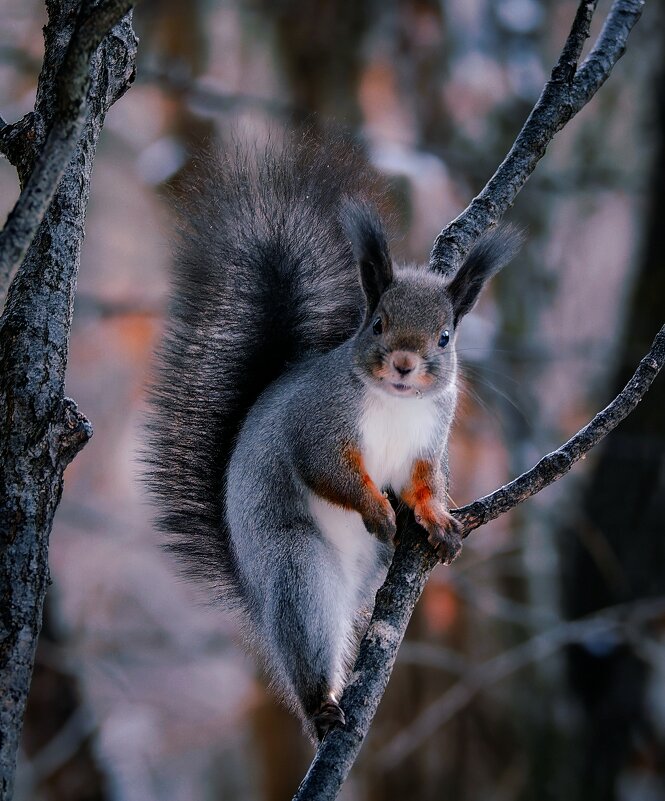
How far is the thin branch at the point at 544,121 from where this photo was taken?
2.07m

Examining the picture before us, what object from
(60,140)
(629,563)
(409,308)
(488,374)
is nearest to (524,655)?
(629,563)

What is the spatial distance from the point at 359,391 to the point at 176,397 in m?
0.56

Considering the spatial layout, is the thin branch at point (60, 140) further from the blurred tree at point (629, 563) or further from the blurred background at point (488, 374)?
the blurred tree at point (629, 563)

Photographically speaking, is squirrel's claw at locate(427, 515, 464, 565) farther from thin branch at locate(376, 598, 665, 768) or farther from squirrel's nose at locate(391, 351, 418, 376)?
thin branch at locate(376, 598, 665, 768)

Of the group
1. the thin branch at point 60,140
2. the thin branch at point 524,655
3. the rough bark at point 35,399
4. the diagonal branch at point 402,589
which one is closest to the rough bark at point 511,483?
the diagonal branch at point 402,589

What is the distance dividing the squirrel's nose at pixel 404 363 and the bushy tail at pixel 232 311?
1.56ft

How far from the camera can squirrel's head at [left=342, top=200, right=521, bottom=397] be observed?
77.5 inches

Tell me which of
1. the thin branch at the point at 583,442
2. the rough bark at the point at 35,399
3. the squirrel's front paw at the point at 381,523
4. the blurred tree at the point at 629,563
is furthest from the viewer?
the blurred tree at the point at 629,563

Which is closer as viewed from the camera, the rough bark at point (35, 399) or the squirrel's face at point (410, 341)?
the rough bark at point (35, 399)

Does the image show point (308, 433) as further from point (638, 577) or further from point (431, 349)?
point (638, 577)

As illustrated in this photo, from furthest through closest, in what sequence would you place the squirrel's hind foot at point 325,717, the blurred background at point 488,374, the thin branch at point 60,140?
the blurred background at point 488,374 < the squirrel's hind foot at point 325,717 < the thin branch at point 60,140

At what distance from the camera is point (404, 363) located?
1.93m

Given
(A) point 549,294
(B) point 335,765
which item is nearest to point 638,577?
(A) point 549,294

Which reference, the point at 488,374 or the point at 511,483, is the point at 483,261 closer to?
the point at 511,483
